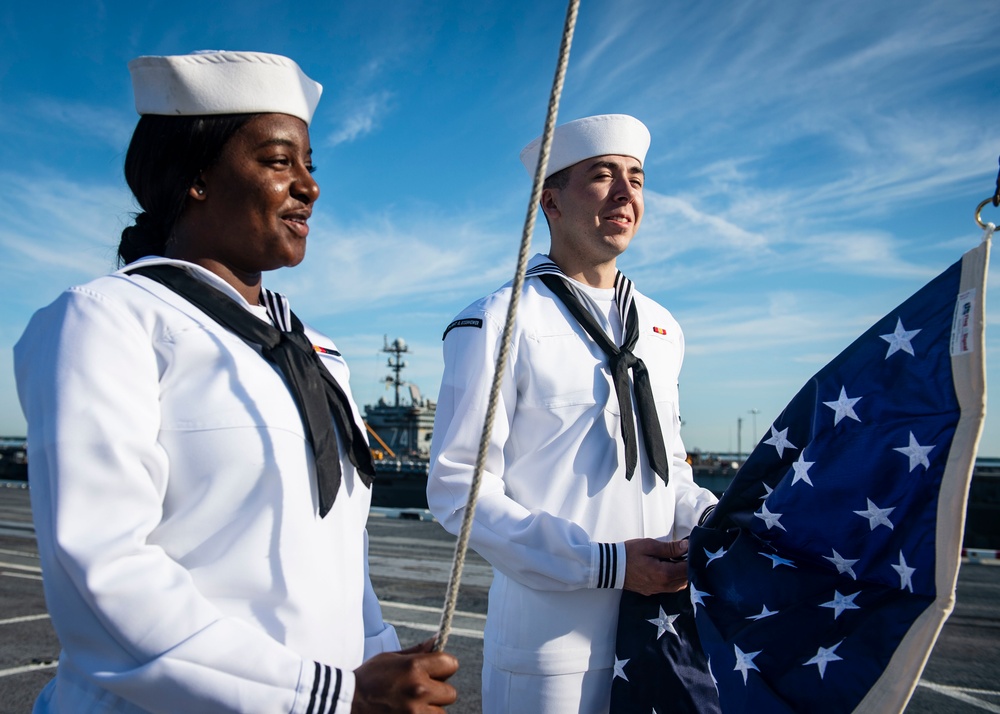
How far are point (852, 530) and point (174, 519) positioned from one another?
1537mm

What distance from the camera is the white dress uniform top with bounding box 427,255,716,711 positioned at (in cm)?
215

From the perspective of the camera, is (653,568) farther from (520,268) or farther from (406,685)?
(520,268)

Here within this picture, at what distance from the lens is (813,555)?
1.93 metres

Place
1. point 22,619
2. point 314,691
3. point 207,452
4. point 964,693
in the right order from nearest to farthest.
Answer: point 314,691
point 207,452
point 964,693
point 22,619

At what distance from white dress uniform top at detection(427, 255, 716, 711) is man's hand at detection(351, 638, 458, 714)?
2.78 feet

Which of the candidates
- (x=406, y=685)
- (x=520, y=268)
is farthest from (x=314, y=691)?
(x=520, y=268)

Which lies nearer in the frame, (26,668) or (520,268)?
(520,268)

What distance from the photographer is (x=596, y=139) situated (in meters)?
2.68

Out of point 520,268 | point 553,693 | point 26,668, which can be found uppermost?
point 520,268

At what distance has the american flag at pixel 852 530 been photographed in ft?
5.46

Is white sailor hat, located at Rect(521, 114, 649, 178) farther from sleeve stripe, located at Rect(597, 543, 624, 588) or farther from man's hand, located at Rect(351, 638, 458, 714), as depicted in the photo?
man's hand, located at Rect(351, 638, 458, 714)

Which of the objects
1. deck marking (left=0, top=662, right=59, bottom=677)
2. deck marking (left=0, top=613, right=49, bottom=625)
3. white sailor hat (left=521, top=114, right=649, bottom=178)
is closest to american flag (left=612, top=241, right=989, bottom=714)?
white sailor hat (left=521, top=114, right=649, bottom=178)

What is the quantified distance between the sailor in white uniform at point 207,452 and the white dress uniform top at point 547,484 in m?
0.51

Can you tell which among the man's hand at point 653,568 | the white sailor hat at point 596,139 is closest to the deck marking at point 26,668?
the man's hand at point 653,568
